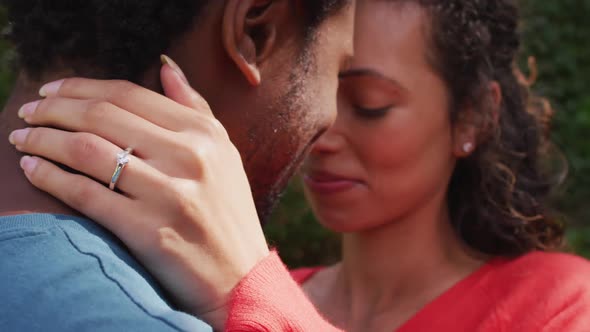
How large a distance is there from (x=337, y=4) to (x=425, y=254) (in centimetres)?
122

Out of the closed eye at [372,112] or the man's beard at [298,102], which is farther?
the closed eye at [372,112]

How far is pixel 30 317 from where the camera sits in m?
1.17

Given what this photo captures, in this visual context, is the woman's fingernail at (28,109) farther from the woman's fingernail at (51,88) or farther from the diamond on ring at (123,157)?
the diamond on ring at (123,157)

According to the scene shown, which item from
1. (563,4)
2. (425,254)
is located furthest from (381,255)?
(563,4)

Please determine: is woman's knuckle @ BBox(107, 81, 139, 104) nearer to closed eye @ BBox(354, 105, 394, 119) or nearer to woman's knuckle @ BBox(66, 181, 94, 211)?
woman's knuckle @ BBox(66, 181, 94, 211)

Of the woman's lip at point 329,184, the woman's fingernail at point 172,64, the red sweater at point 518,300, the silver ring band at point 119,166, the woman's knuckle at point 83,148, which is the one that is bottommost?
the red sweater at point 518,300

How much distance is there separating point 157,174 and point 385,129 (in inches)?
45.5

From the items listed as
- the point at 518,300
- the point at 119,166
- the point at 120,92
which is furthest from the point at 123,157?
the point at 518,300

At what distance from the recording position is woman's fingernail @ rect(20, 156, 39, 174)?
1.39m

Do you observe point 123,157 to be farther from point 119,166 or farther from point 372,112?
point 372,112

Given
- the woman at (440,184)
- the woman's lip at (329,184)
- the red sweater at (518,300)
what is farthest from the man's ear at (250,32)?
the red sweater at (518,300)

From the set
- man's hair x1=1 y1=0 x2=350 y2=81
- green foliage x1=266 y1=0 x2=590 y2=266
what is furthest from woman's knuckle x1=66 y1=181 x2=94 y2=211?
green foliage x1=266 y1=0 x2=590 y2=266

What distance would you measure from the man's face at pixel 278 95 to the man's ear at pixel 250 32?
2 cm

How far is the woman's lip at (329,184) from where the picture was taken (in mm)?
2516
